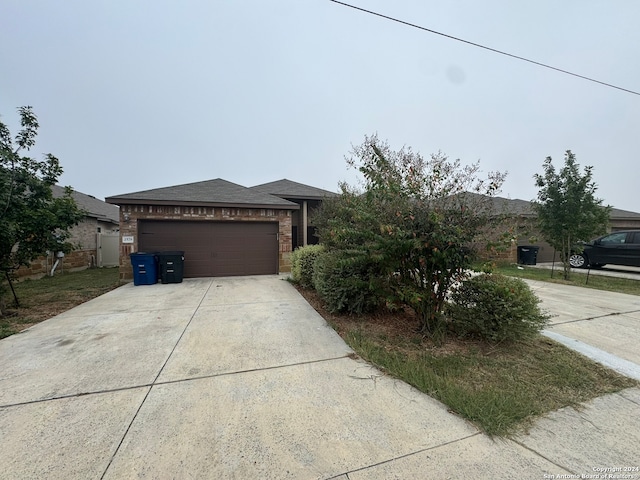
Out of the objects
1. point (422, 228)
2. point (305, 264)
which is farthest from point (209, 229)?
point (422, 228)

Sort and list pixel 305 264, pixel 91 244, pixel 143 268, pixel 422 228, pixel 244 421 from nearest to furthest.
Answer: pixel 244 421 → pixel 422 228 → pixel 305 264 → pixel 143 268 → pixel 91 244

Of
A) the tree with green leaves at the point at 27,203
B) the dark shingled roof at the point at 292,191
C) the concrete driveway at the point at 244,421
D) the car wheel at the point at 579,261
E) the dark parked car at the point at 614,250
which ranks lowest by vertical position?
the concrete driveway at the point at 244,421

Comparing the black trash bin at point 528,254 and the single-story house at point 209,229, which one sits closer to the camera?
the single-story house at point 209,229

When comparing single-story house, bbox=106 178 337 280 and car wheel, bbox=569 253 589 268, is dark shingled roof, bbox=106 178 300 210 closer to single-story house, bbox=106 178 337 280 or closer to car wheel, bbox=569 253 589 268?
single-story house, bbox=106 178 337 280

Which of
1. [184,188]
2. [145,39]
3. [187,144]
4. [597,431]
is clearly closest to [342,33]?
[145,39]

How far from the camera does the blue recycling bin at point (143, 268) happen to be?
7.55 meters

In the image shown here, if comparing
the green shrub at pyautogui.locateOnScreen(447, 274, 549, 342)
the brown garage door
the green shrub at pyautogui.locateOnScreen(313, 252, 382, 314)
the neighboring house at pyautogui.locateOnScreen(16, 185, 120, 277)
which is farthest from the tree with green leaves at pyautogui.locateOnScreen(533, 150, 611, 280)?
the neighboring house at pyautogui.locateOnScreen(16, 185, 120, 277)

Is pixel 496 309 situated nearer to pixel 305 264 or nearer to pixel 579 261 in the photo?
pixel 305 264

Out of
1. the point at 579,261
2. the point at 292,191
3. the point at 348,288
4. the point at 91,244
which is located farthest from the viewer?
the point at 91,244

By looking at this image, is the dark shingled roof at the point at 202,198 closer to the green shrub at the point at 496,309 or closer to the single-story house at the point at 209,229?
the single-story house at the point at 209,229

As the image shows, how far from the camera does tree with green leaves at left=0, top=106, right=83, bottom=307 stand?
4742mm

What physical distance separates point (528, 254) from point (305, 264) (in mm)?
12023

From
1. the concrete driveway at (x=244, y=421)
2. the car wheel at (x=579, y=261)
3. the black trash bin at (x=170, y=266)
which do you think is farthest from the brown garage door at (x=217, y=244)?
the car wheel at (x=579, y=261)

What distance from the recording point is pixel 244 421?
198cm
